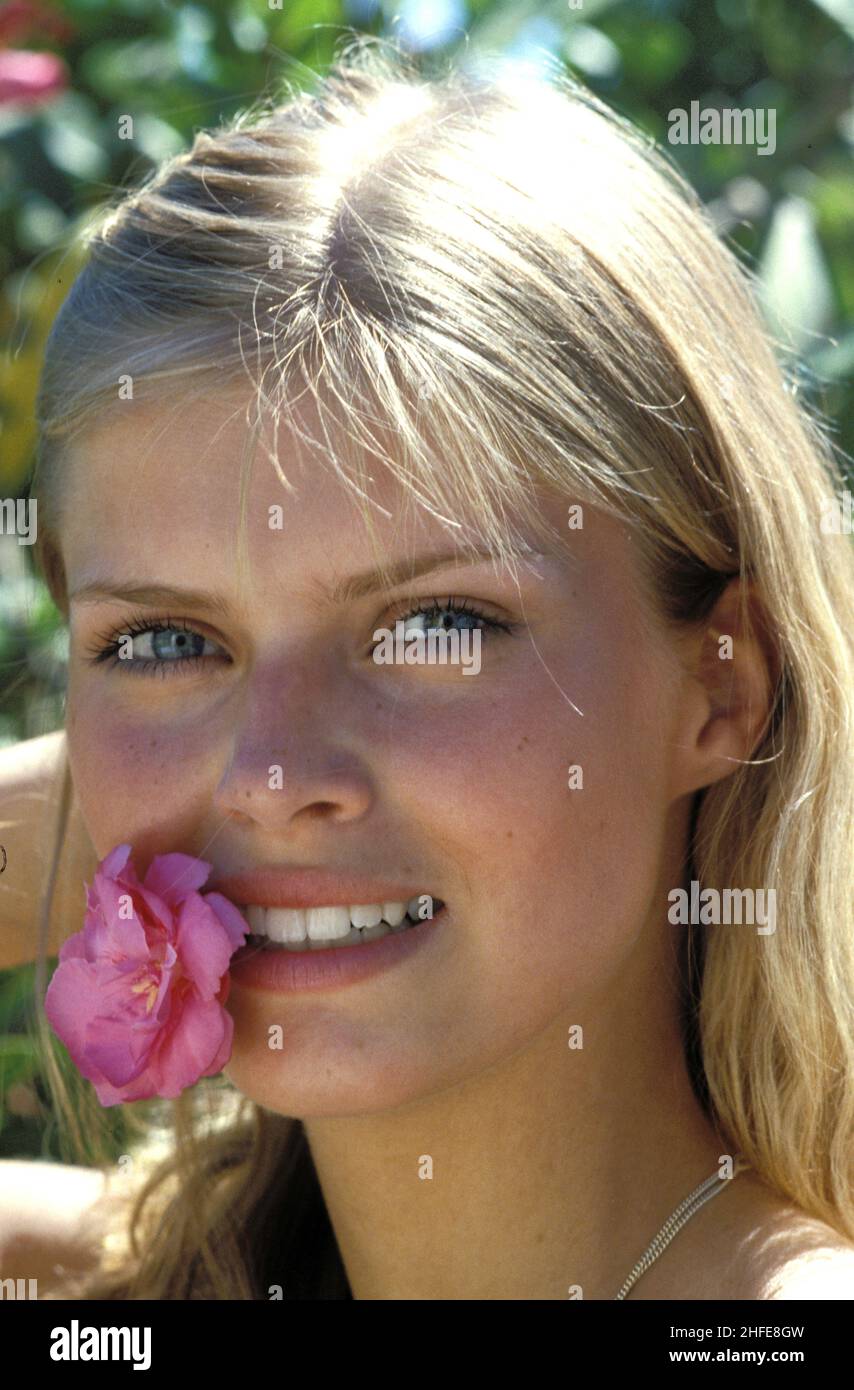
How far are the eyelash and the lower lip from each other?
13.1 inches

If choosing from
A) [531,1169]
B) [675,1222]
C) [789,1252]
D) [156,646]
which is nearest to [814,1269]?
[789,1252]

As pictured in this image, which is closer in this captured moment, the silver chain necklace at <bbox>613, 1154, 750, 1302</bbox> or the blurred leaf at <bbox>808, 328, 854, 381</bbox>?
the silver chain necklace at <bbox>613, 1154, 750, 1302</bbox>

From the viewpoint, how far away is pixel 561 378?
6.38 feet

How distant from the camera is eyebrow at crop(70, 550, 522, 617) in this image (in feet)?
6.04

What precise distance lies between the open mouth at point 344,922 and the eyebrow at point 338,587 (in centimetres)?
34

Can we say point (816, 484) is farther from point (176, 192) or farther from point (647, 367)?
point (176, 192)

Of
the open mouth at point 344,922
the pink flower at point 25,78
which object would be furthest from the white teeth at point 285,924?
the pink flower at point 25,78

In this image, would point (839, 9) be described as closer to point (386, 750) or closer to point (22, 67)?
point (22, 67)

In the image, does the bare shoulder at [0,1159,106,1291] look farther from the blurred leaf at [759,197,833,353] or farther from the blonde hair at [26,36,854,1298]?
the blurred leaf at [759,197,833,353]

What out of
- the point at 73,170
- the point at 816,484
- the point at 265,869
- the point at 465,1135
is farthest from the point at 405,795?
the point at 73,170

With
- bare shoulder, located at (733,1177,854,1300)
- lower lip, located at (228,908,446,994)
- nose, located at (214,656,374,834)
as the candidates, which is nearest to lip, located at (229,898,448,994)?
lower lip, located at (228,908,446,994)

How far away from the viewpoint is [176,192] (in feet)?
7.14

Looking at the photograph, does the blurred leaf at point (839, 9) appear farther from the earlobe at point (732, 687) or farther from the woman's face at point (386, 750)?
the woman's face at point (386, 750)

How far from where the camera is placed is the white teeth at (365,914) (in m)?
1.86
